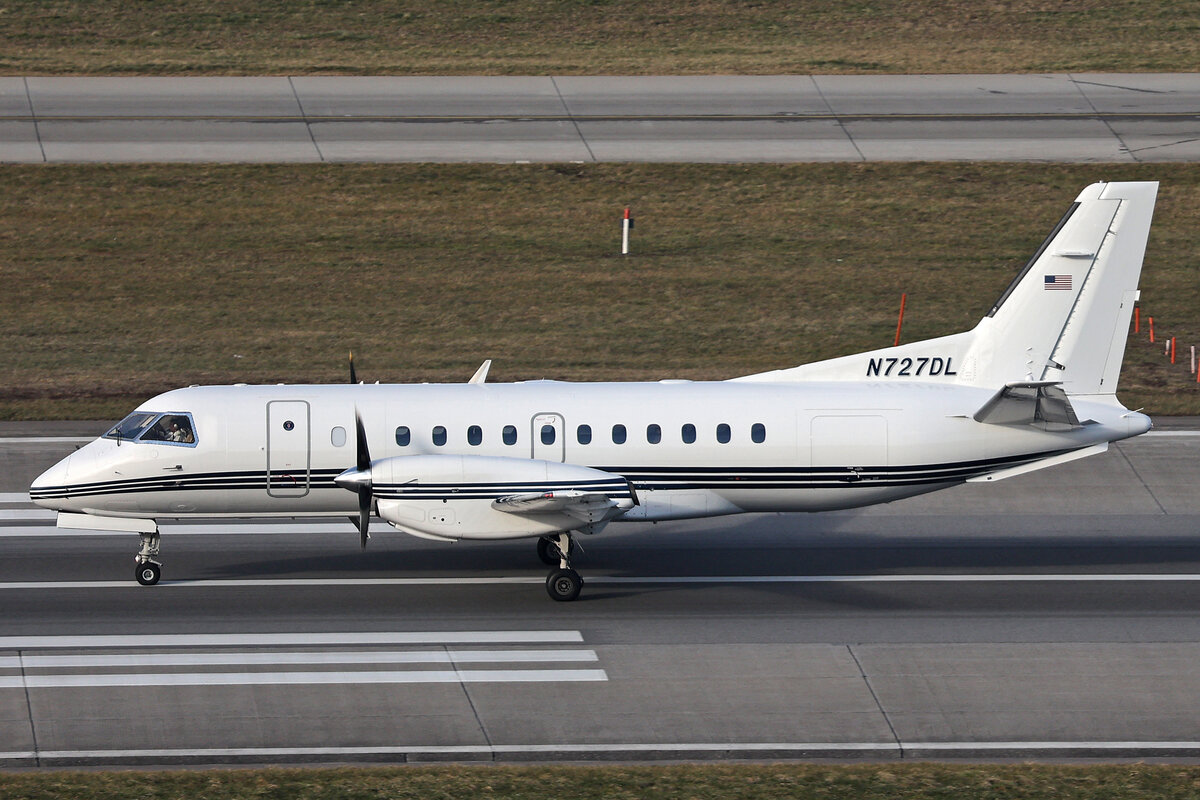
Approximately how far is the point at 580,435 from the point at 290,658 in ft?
17.3

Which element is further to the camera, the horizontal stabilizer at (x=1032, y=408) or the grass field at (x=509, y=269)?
the grass field at (x=509, y=269)

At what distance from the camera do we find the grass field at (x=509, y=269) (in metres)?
34.9

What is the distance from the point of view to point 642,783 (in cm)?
1620

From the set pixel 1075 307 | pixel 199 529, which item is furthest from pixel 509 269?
pixel 1075 307

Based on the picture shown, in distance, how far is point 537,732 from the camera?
17.8 meters

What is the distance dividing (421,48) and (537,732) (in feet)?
129

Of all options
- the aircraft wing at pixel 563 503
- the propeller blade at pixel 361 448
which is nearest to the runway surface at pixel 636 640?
the aircraft wing at pixel 563 503

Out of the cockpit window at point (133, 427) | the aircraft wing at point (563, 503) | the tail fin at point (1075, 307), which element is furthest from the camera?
the tail fin at point (1075, 307)

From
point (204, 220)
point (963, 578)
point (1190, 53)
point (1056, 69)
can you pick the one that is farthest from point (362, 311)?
point (1190, 53)

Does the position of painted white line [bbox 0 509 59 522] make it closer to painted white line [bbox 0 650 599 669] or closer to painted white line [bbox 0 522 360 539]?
painted white line [bbox 0 522 360 539]

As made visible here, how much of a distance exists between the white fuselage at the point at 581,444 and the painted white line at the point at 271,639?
7.65ft

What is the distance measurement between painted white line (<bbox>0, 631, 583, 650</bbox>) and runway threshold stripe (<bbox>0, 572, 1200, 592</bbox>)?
208 centimetres

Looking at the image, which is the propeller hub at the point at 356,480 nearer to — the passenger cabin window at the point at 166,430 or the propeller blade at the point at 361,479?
the propeller blade at the point at 361,479

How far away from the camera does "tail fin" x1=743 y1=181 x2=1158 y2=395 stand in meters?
22.9
